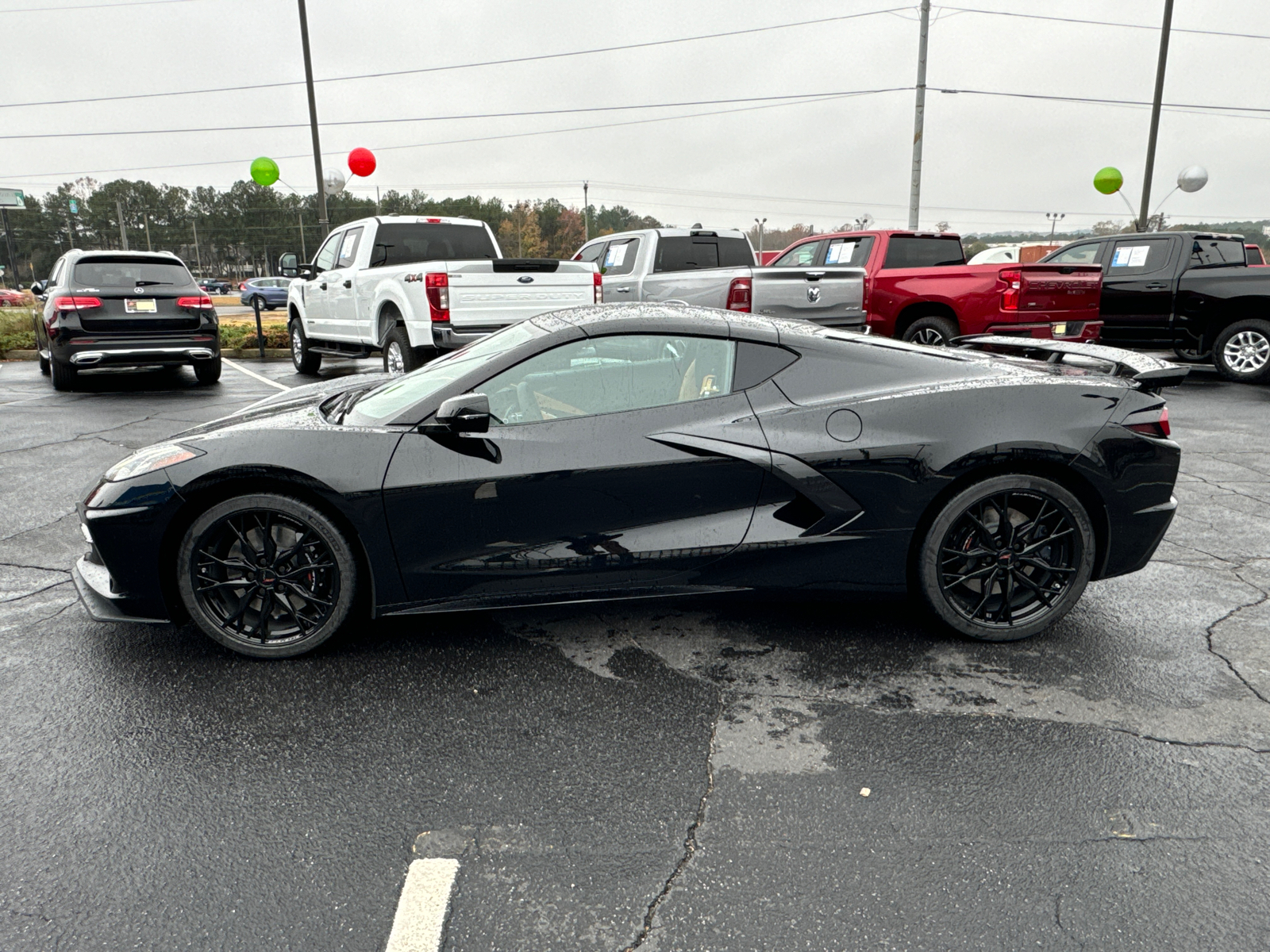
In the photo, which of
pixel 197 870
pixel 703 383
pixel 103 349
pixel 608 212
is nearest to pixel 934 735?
pixel 703 383

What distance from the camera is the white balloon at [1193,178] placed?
2156cm

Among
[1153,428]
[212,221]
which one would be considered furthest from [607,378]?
[212,221]

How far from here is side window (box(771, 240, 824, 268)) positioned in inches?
485

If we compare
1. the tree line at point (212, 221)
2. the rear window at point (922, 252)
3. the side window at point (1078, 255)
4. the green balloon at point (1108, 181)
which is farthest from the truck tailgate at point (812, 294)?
the tree line at point (212, 221)

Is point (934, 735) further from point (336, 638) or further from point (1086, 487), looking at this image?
point (336, 638)

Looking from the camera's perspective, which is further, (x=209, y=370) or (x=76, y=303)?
(x=209, y=370)

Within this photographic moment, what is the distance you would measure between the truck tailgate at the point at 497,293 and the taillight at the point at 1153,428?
586 cm

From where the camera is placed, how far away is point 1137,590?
13.6 ft

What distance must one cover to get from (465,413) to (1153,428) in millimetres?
2746

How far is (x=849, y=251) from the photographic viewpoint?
11.8m

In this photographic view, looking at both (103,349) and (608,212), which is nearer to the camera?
(103,349)

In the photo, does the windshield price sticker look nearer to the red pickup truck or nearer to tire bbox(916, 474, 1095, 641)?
the red pickup truck

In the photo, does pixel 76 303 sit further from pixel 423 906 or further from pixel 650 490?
pixel 423 906

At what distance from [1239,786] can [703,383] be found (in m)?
2.18
